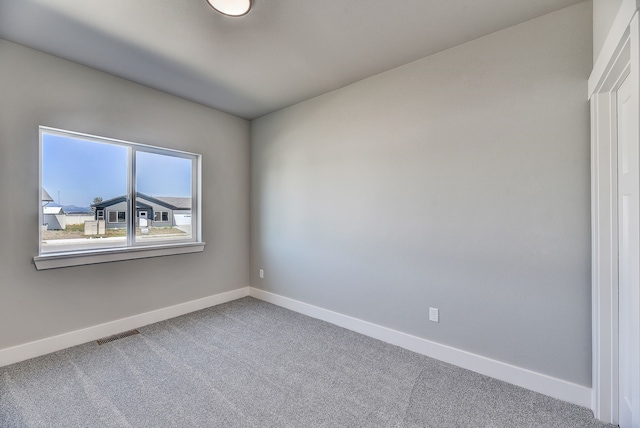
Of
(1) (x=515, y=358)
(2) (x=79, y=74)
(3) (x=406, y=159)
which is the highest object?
(2) (x=79, y=74)

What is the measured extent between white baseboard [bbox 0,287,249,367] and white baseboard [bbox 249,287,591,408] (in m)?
1.39

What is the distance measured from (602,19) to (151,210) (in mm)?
3967

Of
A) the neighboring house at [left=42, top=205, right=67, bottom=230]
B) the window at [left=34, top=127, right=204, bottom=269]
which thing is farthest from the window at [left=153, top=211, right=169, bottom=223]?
the neighboring house at [left=42, top=205, right=67, bottom=230]

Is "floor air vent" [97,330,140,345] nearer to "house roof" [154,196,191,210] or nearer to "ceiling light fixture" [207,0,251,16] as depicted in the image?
"house roof" [154,196,191,210]

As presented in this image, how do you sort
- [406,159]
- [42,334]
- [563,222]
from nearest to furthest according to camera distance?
[563,222], [42,334], [406,159]

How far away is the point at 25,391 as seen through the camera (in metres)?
1.83

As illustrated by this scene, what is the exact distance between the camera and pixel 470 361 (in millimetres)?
2121

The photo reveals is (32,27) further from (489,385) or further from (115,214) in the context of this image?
(489,385)

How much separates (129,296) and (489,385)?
3322 millimetres

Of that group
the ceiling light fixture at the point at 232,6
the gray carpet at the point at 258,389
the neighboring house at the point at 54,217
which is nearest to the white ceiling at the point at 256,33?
the ceiling light fixture at the point at 232,6

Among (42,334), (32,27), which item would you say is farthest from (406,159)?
(42,334)

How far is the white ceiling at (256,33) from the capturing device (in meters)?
1.79

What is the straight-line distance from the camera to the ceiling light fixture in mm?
1691

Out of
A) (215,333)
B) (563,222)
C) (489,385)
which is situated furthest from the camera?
(215,333)
